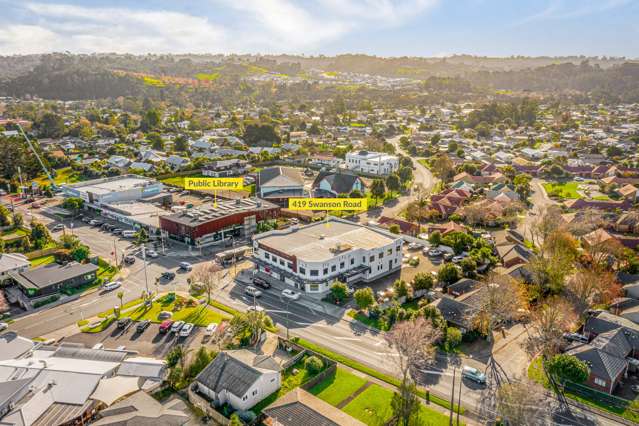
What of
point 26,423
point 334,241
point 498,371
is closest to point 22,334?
point 26,423

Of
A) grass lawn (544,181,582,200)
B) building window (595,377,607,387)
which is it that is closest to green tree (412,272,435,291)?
building window (595,377,607,387)

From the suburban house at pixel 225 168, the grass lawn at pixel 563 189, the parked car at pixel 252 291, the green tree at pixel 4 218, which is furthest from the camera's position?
the suburban house at pixel 225 168

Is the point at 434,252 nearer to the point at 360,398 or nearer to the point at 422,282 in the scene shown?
the point at 422,282

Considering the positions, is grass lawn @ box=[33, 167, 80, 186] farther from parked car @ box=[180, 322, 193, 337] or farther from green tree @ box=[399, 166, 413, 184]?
parked car @ box=[180, 322, 193, 337]

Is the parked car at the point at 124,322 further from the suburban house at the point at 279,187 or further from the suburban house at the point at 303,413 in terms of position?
the suburban house at the point at 279,187

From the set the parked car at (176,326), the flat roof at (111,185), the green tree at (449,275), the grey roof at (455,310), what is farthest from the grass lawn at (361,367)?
the flat roof at (111,185)

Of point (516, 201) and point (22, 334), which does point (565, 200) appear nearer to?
point (516, 201)
